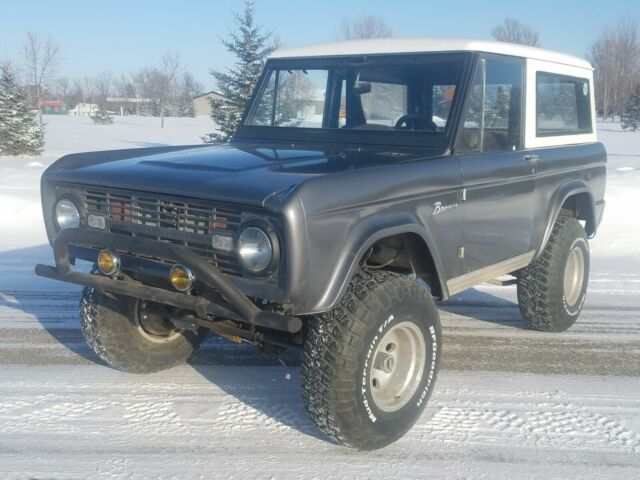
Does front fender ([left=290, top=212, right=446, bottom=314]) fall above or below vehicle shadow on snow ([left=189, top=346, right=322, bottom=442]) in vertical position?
above

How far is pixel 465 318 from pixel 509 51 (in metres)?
2.39

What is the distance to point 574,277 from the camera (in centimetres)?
584

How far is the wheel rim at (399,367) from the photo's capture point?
3.63 meters

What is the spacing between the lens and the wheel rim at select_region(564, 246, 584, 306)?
5754 millimetres

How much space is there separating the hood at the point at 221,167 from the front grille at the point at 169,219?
6 cm

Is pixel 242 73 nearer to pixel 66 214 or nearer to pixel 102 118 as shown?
pixel 66 214

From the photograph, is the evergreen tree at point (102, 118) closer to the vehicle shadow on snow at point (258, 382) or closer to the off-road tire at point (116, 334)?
the vehicle shadow on snow at point (258, 382)

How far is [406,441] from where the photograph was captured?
3.67 metres

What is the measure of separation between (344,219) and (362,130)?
1.51 m

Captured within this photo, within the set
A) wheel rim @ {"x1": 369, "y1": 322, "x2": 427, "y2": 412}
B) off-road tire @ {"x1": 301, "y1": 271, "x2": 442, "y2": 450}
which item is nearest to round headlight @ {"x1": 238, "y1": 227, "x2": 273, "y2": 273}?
off-road tire @ {"x1": 301, "y1": 271, "x2": 442, "y2": 450}

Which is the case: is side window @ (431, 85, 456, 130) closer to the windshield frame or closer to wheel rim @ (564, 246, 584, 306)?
the windshield frame

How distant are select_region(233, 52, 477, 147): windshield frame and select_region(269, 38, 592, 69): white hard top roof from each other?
33mm

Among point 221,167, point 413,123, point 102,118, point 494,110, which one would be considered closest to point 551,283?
point 494,110

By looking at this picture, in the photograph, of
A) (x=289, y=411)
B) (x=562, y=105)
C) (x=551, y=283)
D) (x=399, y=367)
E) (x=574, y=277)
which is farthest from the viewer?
(x=574, y=277)
